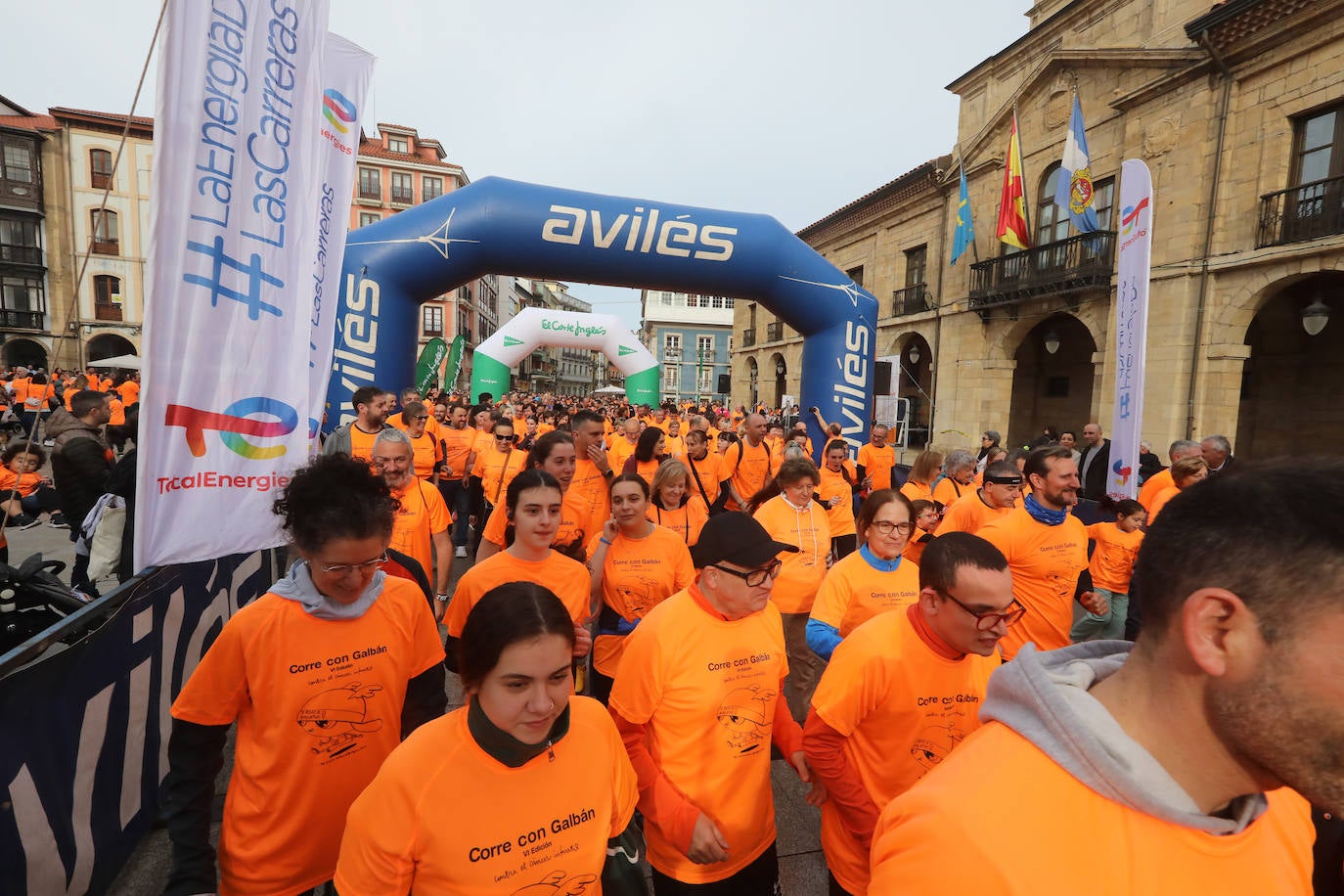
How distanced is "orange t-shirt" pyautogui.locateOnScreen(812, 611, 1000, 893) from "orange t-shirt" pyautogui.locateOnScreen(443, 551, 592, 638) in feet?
4.19

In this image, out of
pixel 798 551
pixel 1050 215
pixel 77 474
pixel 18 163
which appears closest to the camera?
pixel 798 551

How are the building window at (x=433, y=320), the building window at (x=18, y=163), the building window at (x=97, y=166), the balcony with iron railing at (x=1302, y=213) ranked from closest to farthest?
the balcony with iron railing at (x=1302, y=213) → the building window at (x=18, y=163) → the building window at (x=97, y=166) → the building window at (x=433, y=320)

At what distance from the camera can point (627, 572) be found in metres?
3.31

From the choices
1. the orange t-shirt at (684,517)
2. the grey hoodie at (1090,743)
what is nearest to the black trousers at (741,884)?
the grey hoodie at (1090,743)

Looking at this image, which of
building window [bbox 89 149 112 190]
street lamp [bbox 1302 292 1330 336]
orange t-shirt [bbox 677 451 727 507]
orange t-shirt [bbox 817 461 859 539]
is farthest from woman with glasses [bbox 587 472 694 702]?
building window [bbox 89 149 112 190]

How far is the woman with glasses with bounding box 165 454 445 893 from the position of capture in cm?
175

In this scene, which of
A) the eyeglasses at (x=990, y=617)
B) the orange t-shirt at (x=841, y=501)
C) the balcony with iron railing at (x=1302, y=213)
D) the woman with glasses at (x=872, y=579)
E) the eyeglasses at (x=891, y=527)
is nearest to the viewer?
the eyeglasses at (x=990, y=617)

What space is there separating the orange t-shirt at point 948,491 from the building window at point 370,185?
48265 mm

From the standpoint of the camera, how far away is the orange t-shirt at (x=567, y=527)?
3.70 meters

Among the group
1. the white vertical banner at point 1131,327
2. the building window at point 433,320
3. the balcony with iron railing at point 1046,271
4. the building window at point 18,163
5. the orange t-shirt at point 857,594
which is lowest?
the orange t-shirt at point 857,594

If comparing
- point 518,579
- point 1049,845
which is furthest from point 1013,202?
point 1049,845

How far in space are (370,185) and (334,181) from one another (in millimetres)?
48304

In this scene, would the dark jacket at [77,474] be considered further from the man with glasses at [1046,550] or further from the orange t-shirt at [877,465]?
the orange t-shirt at [877,465]

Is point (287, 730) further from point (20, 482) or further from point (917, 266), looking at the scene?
point (917, 266)
